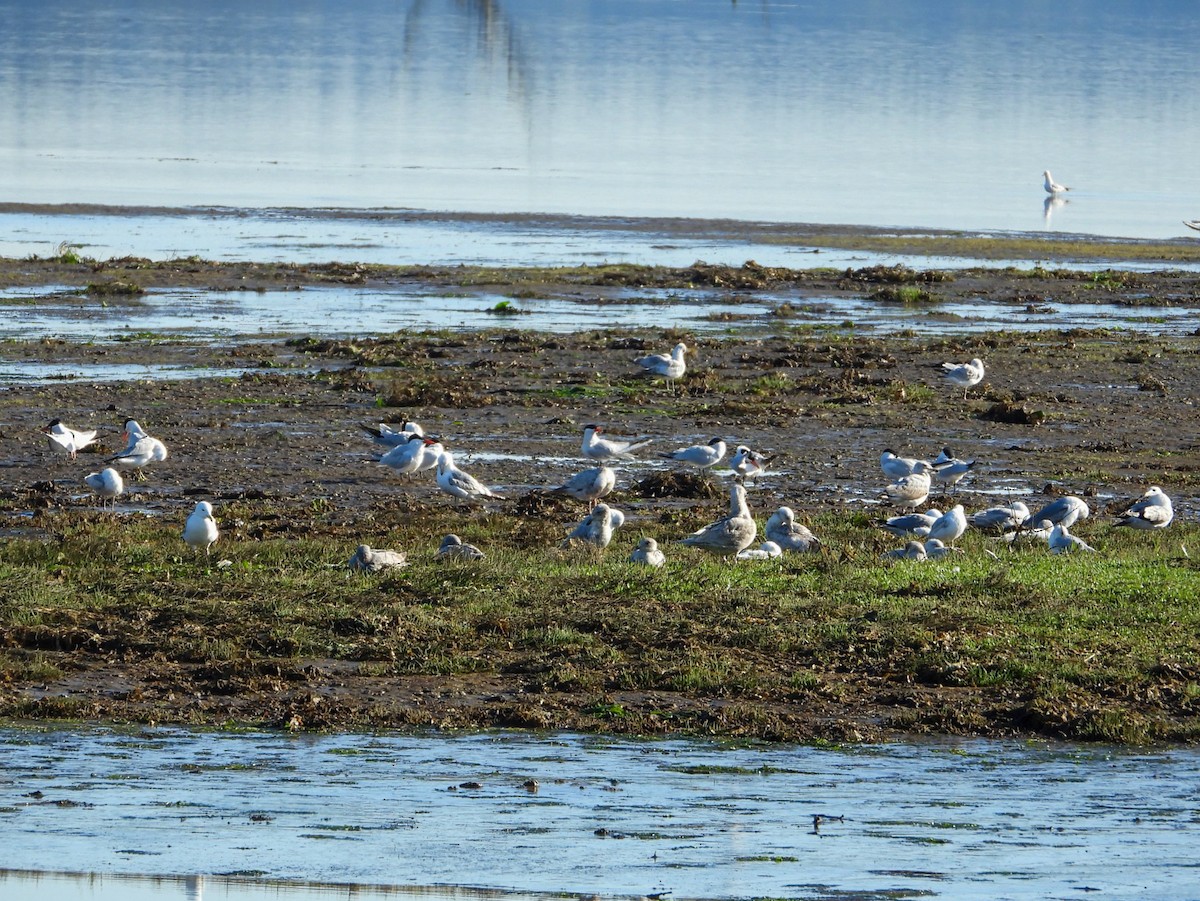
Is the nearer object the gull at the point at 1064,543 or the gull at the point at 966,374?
the gull at the point at 1064,543

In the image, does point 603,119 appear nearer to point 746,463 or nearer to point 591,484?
point 746,463

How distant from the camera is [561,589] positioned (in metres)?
12.5

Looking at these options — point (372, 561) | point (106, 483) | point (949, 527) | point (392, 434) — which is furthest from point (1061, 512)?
point (106, 483)

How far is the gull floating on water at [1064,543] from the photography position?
47.4 feet

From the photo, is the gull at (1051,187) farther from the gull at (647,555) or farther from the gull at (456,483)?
the gull at (647,555)

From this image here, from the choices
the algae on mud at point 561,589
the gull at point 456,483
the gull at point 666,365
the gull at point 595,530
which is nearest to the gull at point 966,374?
the algae on mud at point 561,589

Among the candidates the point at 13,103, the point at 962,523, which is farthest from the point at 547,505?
the point at 13,103

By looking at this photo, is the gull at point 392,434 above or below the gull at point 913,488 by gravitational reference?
below

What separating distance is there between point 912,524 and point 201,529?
5396 mm

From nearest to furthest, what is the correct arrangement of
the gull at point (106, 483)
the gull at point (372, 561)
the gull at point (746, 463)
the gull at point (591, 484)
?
the gull at point (372, 561), the gull at point (106, 483), the gull at point (591, 484), the gull at point (746, 463)

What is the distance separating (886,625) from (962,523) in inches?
134

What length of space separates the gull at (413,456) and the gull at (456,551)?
3.19 meters

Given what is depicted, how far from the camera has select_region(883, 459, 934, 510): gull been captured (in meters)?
16.4

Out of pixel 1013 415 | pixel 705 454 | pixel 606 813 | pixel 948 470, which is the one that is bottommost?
pixel 1013 415
